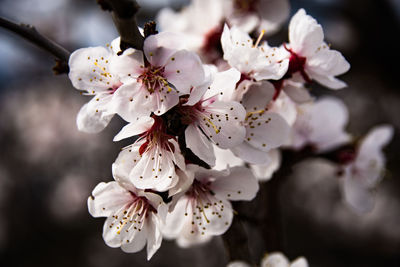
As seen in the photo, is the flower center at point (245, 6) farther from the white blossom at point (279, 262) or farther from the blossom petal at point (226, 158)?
the white blossom at point (279, 262)

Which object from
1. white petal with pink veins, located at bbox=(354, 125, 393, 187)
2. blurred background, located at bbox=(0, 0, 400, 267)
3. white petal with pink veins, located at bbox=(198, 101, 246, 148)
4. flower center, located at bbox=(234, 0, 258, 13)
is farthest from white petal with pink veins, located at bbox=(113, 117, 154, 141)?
blurred background, located at bbox=(0, 0, 400, 267)

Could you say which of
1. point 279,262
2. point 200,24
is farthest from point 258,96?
point 200,24

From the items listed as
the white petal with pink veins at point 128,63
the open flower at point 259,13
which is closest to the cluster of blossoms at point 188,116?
the white petal with pink veins at point 128,63

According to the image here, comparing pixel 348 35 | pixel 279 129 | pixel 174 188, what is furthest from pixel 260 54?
pixel 348 35

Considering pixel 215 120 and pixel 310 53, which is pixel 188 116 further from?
pixel 310 53

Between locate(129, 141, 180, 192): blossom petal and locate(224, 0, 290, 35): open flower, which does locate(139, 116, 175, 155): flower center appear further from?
locate(224, 0, 290, 35): open flower

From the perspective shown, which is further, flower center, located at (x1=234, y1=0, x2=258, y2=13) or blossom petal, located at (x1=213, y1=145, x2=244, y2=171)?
flower center, located at (x1=234, y1=0, x2=258, y2=13)

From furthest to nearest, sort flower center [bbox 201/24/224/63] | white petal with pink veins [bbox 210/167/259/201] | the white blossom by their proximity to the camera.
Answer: flower center [bbox 201/24/224/63] < the white blossom < white petal with pink veins [bbox 210/167/259/201]
